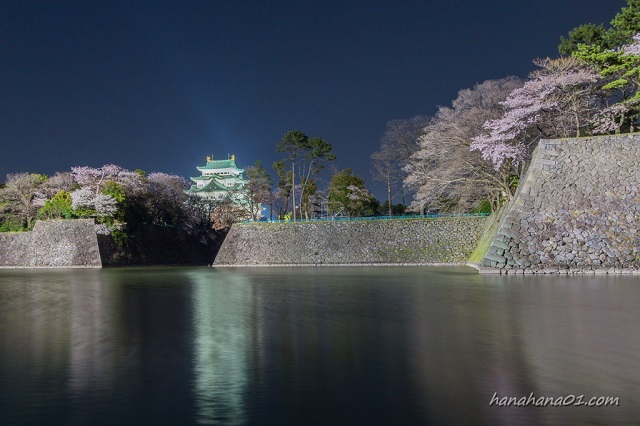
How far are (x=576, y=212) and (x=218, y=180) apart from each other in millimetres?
43275

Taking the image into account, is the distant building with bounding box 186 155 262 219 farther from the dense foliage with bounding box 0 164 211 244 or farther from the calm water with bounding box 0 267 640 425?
the calm water with bounding box 0 267 640 425

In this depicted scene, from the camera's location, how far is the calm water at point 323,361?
384 cm

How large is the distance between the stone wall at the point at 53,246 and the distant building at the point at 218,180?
15131 mm

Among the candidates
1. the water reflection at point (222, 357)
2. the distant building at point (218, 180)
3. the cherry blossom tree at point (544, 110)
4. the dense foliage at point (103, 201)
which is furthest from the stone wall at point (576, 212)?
the distant building at point (218, 180)

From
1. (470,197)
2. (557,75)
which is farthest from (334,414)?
(470,197)

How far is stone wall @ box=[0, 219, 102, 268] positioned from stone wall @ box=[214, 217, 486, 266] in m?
7.83

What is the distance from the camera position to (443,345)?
20.5 ft

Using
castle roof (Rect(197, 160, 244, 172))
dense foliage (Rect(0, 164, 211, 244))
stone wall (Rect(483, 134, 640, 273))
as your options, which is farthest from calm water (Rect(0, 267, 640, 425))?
castle roof (Rect(197, 160, 244, 172))

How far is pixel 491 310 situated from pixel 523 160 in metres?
16.6

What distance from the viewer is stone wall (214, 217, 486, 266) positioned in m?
29.1

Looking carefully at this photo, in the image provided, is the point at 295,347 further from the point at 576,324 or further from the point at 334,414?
the point at 576,324

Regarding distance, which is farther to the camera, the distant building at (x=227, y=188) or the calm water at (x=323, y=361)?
the distant building at (x=227, y=188)

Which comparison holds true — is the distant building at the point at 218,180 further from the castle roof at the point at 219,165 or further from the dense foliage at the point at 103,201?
the dense foliage at the point at 103,201

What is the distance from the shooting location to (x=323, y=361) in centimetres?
547
